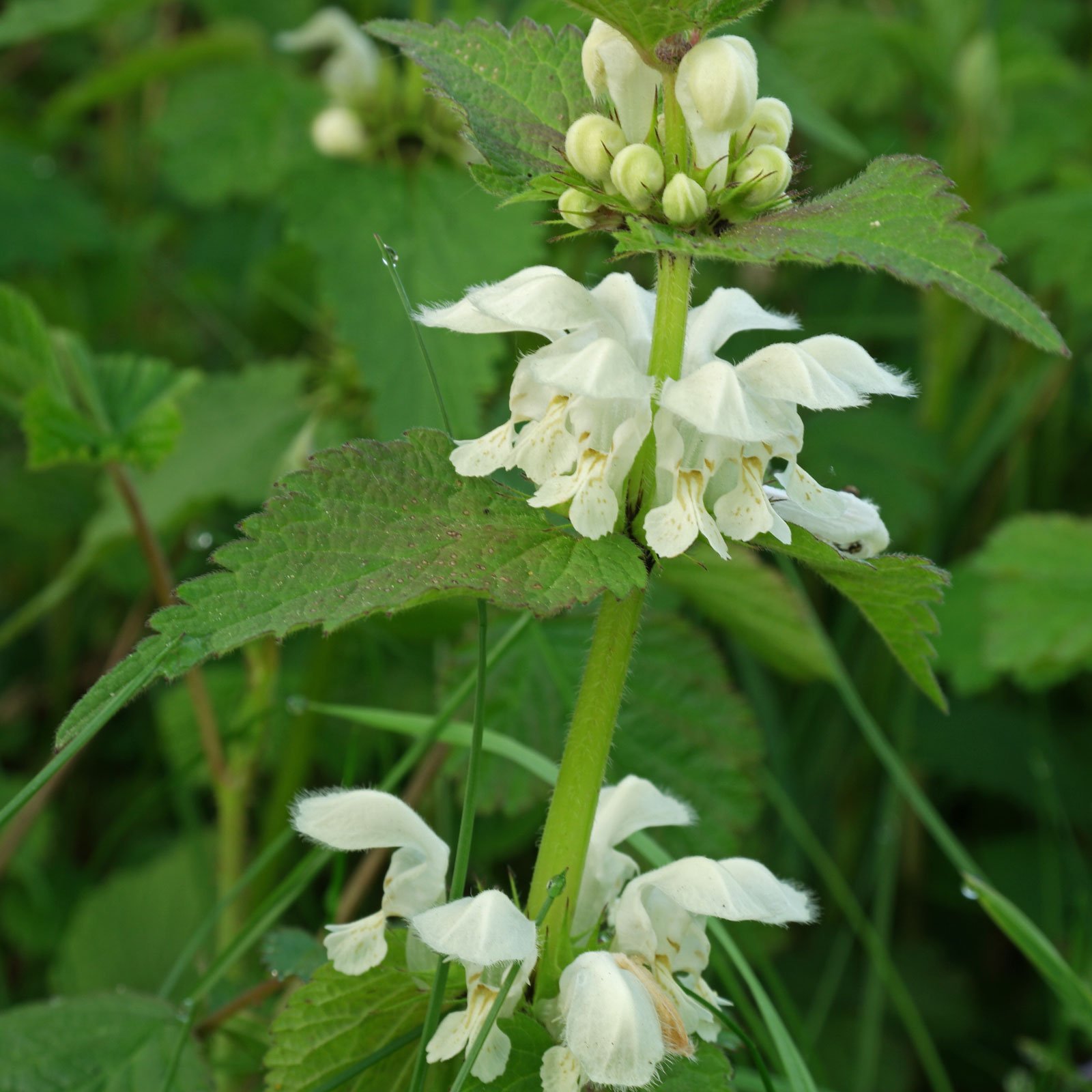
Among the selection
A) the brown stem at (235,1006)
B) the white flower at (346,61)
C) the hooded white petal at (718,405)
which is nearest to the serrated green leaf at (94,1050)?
the brown stem at (235,1006)

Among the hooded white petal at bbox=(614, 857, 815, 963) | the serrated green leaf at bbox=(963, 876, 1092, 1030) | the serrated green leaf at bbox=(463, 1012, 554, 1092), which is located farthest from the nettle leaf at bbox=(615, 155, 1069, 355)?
the serrated green leaf at bbox=(963, 876, 1092, 1030)

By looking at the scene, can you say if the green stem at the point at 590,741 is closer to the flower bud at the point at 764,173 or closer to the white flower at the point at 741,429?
the white flower at the point at 741,429

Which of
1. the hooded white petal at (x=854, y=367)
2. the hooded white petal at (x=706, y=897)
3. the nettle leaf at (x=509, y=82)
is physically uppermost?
the nettle leaf at (x=509, y=82)

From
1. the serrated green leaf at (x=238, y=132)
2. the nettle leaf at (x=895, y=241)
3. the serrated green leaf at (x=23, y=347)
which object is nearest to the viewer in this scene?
the nettle leaf at (x=895, y=241)

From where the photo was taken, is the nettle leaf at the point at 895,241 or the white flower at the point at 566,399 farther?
the white flower at the point at 566,399

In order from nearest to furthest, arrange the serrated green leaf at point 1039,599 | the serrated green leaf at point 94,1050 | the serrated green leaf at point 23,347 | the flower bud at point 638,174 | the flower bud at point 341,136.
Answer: the flower bud at point 638,174
the serrated green leaf at point 94,1050
the serrated green leaf at point 23,347
the serrated green leaf at point 1039,599
the flower bud at point 341,136

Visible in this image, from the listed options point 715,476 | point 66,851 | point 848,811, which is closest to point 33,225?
point 66,851
